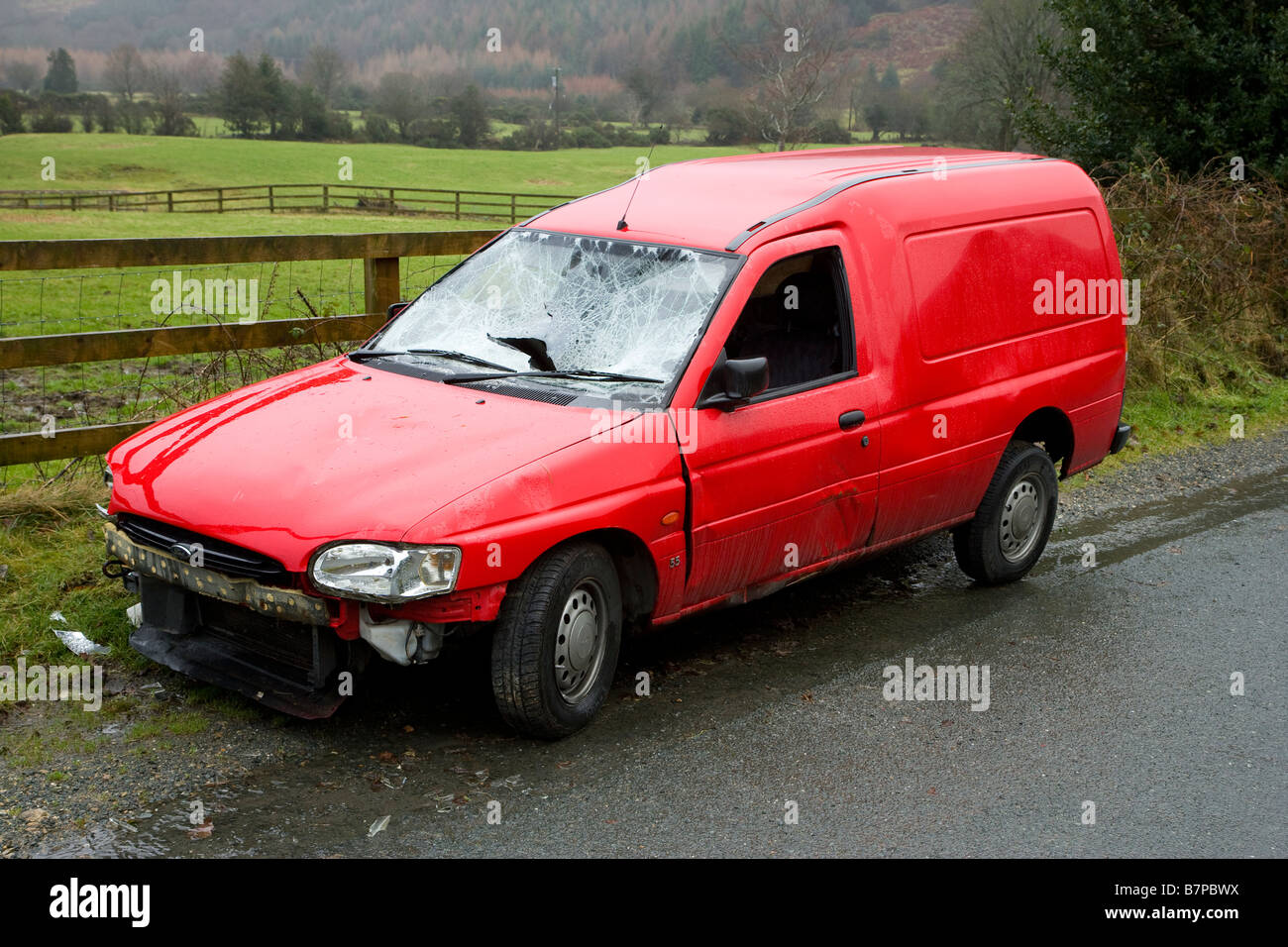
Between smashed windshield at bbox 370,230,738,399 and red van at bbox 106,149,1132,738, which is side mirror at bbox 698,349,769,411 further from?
smashed windshield at bbox 370,230,738,399

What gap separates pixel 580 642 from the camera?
476 centimetres

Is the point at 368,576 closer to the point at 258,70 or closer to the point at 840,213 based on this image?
the point at 840,213

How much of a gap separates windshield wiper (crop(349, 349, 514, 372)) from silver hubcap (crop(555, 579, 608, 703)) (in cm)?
111

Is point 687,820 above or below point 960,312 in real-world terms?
below

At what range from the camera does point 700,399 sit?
5055 mm

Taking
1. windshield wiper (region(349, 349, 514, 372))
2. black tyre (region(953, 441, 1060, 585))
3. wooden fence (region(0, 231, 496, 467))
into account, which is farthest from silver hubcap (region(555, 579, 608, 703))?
wooden fence (region(0, 231, 496, 467))

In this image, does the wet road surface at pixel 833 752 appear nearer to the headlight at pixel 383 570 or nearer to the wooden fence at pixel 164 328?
the headlight at pixel 383 570

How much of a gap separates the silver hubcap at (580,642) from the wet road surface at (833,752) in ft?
0.78

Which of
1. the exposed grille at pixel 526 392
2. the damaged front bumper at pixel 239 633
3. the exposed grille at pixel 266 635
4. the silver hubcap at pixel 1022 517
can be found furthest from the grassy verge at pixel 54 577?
the silver hubcap at pixel 1022 517

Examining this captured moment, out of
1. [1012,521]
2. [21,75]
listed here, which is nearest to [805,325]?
[1012,521]

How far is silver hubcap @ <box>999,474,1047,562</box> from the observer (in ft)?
22.4

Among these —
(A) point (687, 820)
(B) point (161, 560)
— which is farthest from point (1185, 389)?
(B) point (161, 560)

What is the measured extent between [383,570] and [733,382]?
1.58m
